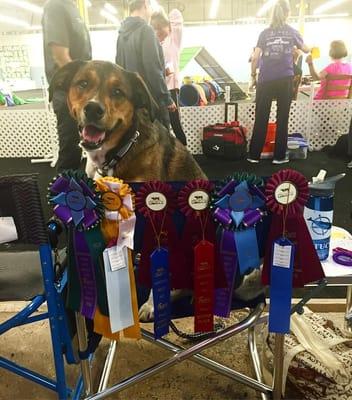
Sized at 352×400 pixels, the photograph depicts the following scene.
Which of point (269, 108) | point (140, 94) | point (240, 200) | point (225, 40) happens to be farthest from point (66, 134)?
point (225, 40)

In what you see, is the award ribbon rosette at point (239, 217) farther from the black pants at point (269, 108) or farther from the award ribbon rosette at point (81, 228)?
the black pants at point (269, 108)

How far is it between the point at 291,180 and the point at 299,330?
2.08 feet

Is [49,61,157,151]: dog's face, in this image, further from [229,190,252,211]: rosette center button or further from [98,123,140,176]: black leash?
[229,190,252,211]: rosette center button

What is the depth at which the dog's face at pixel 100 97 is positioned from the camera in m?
1.18

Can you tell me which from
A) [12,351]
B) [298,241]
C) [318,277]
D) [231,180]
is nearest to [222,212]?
[231,180]

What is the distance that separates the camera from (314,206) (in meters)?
1.06

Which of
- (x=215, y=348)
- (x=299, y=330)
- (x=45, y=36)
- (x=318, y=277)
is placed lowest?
(x=215, y=348)

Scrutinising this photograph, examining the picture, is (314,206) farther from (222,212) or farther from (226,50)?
(226,50)

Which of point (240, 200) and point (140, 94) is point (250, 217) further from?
point (140, 94)

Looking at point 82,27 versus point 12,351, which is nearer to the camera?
point 82,27

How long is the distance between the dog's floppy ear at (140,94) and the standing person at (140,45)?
0.02 metres

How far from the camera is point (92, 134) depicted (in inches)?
47.9

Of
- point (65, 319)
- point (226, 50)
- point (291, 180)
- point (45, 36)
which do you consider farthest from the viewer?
point (226, 50)

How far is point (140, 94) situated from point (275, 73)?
1232mm
